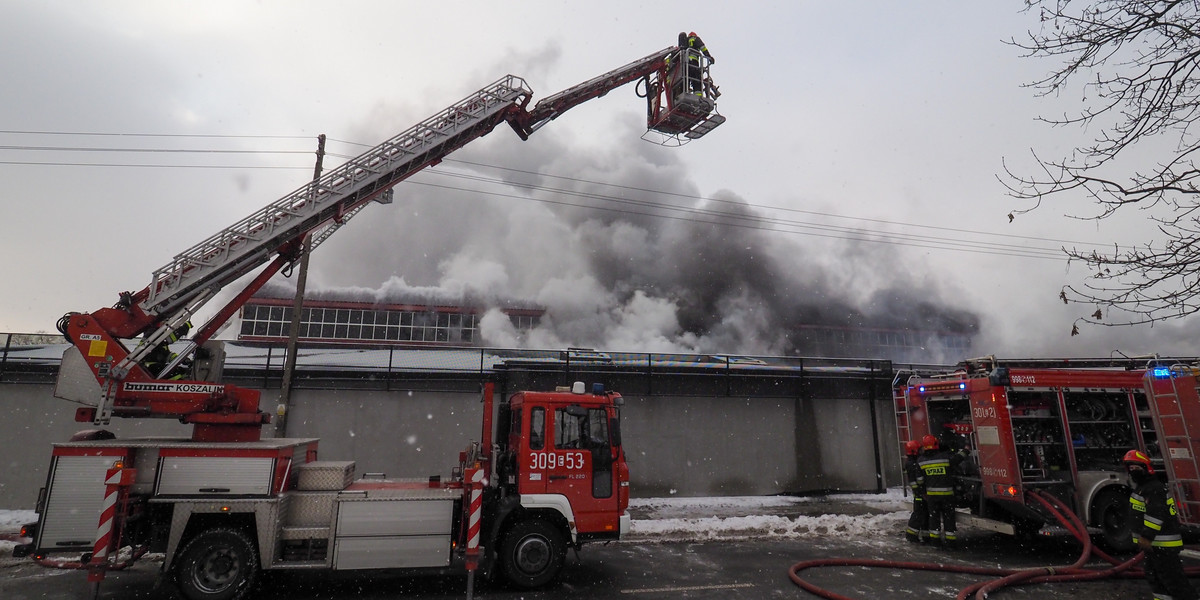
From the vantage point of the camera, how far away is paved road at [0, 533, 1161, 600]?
6.23 metres

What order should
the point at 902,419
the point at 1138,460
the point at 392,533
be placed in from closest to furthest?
the point at 1138,460 < the point at 392,533 < the point at 902,419

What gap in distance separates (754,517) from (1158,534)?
5.71 meters

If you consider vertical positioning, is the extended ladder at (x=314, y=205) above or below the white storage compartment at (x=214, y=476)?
above

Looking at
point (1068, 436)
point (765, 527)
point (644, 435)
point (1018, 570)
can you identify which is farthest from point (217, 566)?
point (1068, 436)

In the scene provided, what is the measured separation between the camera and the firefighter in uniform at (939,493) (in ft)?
27.5

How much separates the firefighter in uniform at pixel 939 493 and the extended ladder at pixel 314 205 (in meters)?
9.29

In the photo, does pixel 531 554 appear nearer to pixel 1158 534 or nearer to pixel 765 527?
pixel 765 527

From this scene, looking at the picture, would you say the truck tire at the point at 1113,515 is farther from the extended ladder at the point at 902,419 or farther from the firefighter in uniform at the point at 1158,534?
the firefighter in uniform at the point at 1158,534

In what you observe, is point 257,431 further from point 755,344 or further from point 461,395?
point 755,344

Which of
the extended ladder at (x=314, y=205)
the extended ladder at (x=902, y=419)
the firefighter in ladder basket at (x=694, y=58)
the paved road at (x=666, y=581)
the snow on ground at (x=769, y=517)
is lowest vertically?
the paved road at (x=666, y=581)

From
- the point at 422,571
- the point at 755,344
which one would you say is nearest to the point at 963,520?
the point at 422,571

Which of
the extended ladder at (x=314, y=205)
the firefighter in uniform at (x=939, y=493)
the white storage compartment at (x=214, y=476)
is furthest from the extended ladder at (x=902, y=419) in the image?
the white storage compartment at (x=214, y=476)

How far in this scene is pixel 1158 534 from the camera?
18.3ft

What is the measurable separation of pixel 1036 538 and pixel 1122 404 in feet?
8.78
